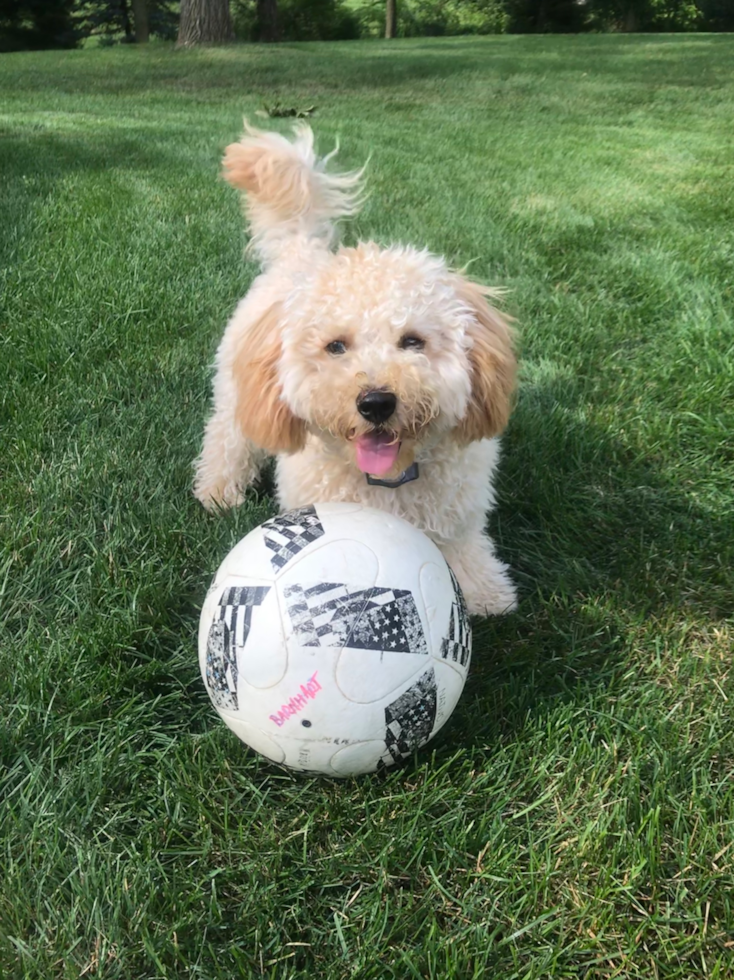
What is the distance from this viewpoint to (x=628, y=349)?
12.9ft

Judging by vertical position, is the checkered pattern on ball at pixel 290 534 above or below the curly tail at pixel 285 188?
below

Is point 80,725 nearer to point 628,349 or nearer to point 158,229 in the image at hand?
point 628,349

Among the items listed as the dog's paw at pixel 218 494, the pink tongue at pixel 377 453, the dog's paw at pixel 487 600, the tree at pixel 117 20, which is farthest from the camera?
the tree at pixel 117 20

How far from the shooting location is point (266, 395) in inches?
88.9

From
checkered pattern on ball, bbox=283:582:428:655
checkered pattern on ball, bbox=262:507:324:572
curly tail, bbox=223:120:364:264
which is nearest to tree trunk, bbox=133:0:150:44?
curly tail, bbox=223:120:364:264

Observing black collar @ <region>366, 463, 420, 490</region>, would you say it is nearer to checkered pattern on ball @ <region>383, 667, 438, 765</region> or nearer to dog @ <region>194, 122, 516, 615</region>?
dog @ <region>194, 122, 516, 615</region>

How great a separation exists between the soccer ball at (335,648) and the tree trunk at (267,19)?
29.7m

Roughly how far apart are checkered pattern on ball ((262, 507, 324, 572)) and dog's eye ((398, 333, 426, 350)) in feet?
1.77

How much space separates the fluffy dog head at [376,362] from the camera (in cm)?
205

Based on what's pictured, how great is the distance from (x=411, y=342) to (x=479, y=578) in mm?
821

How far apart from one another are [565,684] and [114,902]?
4.11ft

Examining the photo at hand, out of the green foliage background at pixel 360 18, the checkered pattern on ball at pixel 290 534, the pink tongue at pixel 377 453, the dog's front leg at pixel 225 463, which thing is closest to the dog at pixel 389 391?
the pink tongue at pixel 377 453

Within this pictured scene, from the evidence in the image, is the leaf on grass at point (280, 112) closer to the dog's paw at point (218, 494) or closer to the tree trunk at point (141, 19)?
the dog's paw at point (218, 494)

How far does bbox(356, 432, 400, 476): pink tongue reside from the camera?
210cm
